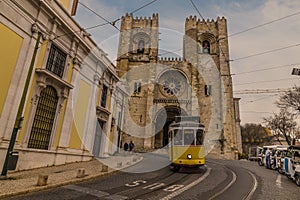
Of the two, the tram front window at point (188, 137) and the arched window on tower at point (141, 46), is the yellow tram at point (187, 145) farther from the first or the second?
the arched window on tower at point (141, 46)

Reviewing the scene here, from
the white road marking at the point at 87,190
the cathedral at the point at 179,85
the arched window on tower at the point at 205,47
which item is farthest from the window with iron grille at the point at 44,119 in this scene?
the arched window on tower at the point at 205,47

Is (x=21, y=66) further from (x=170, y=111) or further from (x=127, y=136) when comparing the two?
(x=170, y=111)

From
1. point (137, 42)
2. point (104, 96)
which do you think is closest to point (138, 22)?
point (137, 42)

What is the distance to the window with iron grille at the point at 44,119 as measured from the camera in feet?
30.4

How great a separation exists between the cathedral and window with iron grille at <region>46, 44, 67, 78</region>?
13.3m

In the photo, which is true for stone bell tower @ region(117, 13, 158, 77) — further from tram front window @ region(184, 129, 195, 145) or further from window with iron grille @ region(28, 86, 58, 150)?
tram front window @ region(184, 129, 195, 145)

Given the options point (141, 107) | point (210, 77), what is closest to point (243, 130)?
point (210, 77)

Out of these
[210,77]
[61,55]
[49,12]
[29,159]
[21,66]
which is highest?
[210,77]

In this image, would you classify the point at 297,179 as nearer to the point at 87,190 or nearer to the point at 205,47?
the point at 87,190

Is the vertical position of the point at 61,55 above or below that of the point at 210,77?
below

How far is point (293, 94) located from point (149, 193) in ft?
79.3

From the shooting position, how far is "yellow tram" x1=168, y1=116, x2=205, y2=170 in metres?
9.90

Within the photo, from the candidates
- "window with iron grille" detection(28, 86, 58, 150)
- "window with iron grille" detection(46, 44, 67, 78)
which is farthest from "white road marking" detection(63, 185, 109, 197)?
"window with iron grille" detection(46, 44, 67, 78)

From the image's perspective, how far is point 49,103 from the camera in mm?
10188
